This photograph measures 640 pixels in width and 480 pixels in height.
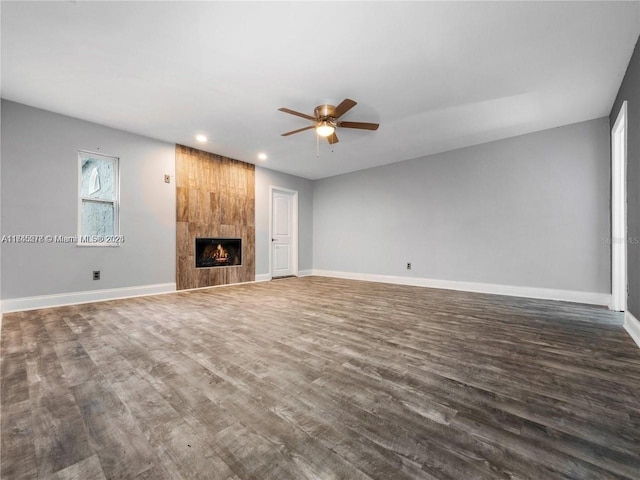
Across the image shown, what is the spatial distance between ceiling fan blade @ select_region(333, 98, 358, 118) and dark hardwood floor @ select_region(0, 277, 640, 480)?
245 cm

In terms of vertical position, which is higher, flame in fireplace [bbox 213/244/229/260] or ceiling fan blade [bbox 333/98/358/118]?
ceiling fan blade [bbox 333/98/358/118]

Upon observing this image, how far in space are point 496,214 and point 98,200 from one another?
21.4 ft

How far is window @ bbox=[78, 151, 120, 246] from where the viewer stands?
401 centimetres

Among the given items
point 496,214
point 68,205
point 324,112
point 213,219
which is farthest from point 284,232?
point 496,214

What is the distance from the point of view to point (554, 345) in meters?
2.29

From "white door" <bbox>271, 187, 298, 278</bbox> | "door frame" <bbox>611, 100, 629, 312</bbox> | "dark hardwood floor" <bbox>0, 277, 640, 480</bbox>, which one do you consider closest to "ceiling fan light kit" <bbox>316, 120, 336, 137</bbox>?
"dark hardwood floor" <bbox>0, 277, 640, 480</bbox>

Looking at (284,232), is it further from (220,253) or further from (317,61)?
(317,61)

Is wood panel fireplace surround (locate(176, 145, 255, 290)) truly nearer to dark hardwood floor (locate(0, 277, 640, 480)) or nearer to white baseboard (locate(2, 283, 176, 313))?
white baseboard (locate(2, 283, 176, 313))

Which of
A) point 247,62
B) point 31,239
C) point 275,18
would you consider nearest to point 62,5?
point 247,62

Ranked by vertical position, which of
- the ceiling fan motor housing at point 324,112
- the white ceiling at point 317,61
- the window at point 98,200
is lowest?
the window at point 98,200

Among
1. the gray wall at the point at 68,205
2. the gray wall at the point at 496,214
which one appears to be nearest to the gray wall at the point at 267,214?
the gray wall at the point at 496,214

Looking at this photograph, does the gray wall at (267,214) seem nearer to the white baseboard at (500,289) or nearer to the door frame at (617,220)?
the white baseboard at (500,289)

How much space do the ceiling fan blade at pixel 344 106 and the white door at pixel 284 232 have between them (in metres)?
3.55

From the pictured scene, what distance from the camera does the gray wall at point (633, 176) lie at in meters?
2.45
